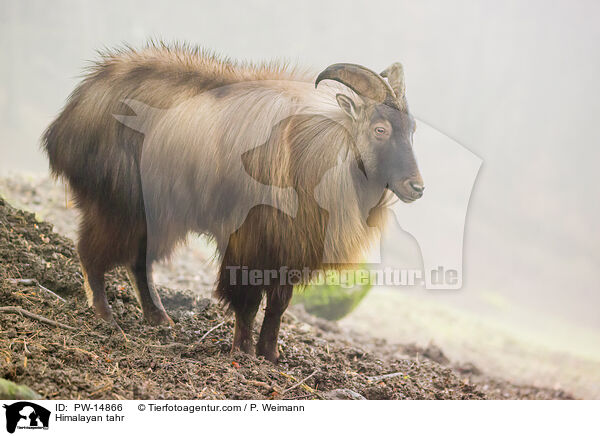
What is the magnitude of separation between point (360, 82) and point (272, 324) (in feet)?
5.75

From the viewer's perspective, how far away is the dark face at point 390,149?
361 centimetres

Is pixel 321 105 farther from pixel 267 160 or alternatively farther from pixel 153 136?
pixel 153 136

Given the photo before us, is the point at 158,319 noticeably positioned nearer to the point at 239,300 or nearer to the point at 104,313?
the point at 104,313

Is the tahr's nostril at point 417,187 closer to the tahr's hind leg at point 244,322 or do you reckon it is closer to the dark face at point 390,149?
the dark face at point 390,149

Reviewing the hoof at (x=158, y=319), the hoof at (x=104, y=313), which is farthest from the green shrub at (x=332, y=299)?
the hoof at (x=104, y=313)

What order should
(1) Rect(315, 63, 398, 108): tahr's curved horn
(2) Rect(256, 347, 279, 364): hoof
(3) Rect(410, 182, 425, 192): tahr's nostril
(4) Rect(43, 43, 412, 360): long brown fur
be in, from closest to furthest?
(3) Rect(410, 182, 425, 192): tahr's nostril < (1) Rect(315, 63, 398, 108): tahr's curved horn < (4) Rect(43, 43, 412, 360): long brown fur < (2) Rect(256, 347, 279, 364): hoof

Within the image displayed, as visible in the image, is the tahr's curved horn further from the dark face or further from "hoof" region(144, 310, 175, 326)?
"hoof" region(144, 310, 175, 326)

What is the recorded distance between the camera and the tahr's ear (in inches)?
149

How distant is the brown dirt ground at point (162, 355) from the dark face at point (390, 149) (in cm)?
139

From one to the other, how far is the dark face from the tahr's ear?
56mm

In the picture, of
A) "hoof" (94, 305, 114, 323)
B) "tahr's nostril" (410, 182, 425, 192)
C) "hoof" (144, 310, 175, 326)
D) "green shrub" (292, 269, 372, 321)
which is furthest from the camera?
"green shrub" (292, 269, 372, 321)

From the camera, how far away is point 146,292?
4.53 m
